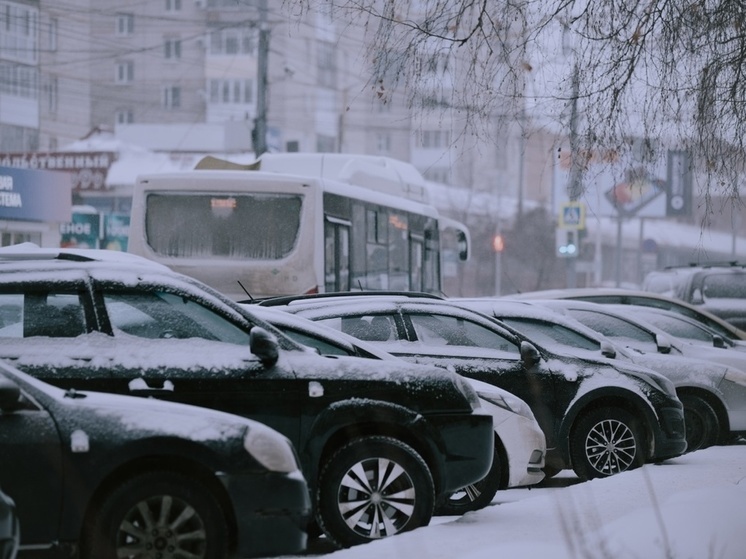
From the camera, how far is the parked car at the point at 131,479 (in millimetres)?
6527

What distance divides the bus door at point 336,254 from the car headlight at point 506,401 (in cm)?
800

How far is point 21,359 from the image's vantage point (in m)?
7.77

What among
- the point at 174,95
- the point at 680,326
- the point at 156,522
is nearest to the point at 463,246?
the point at 680,326

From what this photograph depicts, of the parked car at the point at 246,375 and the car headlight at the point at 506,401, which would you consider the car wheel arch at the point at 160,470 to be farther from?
the car headlight at the point at 506,401

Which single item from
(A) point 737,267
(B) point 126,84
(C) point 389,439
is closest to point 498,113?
(C) point 389,439

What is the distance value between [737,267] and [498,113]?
14.2 metres

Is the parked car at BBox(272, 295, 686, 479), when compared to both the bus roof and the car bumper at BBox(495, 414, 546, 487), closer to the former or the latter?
the car bumper at BBox(495, 414, 546, 487)

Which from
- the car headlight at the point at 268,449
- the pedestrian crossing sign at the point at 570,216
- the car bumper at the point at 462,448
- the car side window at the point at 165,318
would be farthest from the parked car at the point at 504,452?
the pedestrian crossing sign at the point at 570,216

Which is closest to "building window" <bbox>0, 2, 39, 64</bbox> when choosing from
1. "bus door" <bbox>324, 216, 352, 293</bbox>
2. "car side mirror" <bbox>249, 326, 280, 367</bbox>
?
"bus door" <bbox>324, 216, 352, 293</bbox>

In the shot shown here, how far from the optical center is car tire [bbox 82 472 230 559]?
6.55 meters

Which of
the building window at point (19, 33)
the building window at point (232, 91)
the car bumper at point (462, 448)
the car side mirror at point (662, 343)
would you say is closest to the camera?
the car bumper at point (462, 448)

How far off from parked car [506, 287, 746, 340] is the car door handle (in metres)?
10.4

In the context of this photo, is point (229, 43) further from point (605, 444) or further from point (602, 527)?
point (602, 527)

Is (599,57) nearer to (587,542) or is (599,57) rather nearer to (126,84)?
(587,542)
